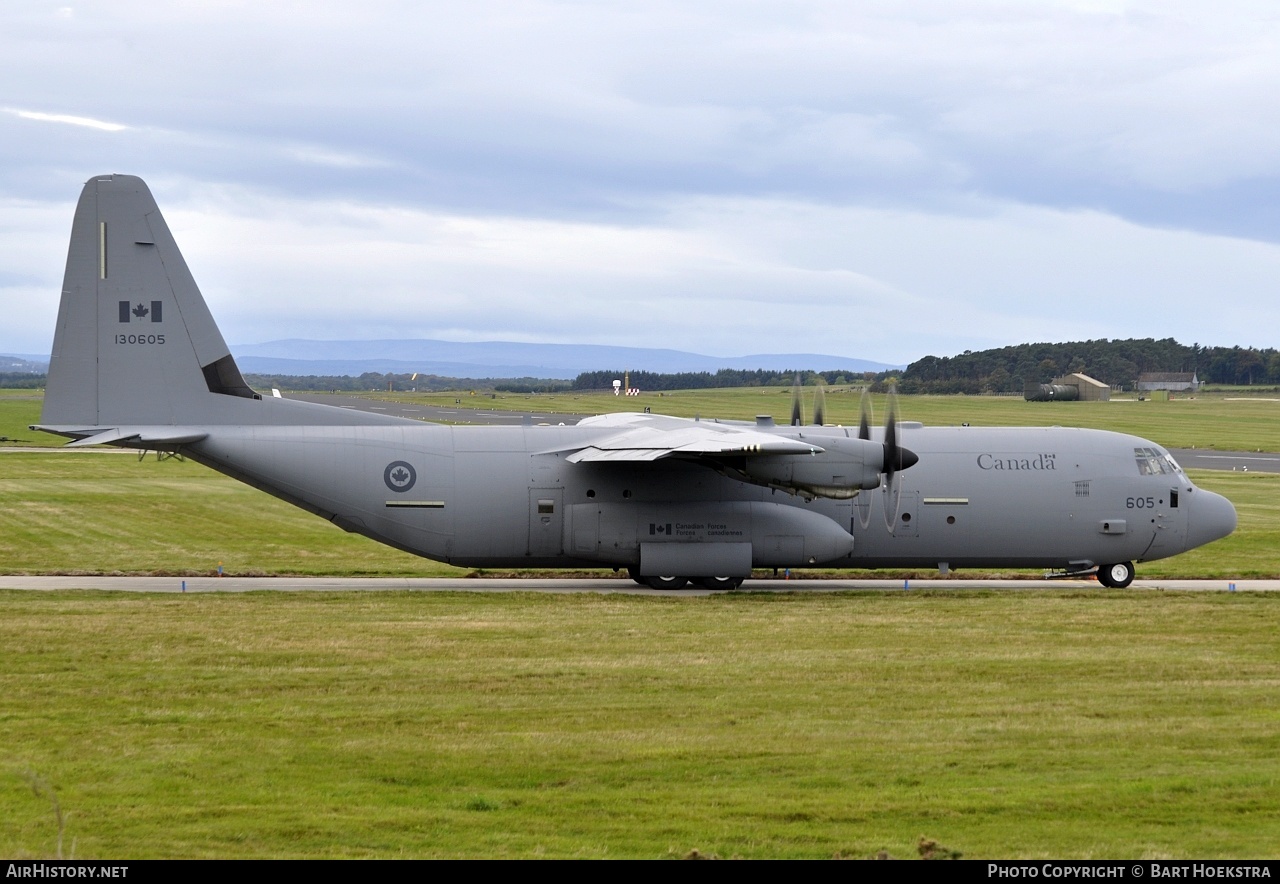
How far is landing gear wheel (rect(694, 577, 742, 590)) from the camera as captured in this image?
92.6 ft

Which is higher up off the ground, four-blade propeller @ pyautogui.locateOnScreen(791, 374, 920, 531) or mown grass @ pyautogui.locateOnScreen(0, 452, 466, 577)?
four-blade propeller @ pyautogui.locateOnScreen(791, 374, 920, 531)

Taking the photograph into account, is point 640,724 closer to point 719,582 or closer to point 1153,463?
point 719,582

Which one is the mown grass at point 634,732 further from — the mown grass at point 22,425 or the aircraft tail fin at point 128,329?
the mown grass at point 22,425

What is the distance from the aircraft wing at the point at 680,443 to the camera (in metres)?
24.5

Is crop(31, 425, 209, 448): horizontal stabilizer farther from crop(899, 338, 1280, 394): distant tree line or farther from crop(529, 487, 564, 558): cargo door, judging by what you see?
crop(899, 338, 1280, 394): distant tree line

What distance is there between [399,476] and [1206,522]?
707 inches

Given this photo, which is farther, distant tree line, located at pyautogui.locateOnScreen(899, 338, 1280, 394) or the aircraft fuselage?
distant tree line, located at pyautogui.locateOnScreen(899, 338, 1280, 394)

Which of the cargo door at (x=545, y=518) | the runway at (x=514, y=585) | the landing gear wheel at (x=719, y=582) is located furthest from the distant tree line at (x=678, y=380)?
the cargo door at (x=545, y=518)

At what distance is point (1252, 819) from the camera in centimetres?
1064

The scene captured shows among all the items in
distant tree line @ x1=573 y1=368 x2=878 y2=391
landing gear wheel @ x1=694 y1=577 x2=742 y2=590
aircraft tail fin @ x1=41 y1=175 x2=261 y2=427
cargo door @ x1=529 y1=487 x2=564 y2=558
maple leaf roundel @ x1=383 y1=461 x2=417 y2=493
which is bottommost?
landing gear wheel @ x1=694 y1=577 x2=742 y2=590

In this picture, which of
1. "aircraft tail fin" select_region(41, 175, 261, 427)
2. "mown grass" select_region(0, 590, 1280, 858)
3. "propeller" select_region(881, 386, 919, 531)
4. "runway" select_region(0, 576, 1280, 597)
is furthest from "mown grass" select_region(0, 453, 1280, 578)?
"mown grass" select_region(0, 590, 1280, 858)

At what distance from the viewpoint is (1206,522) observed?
1158 inches

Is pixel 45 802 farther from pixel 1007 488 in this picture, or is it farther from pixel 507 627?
pixel 1007 488

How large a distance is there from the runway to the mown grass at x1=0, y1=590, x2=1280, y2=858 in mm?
3794
